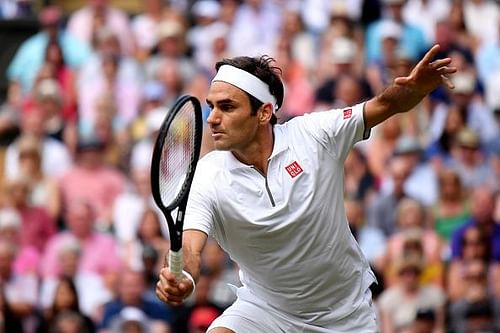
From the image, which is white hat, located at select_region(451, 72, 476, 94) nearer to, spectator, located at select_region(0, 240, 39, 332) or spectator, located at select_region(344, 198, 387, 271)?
spectator, located at select_region(344, 198, 387, 271)

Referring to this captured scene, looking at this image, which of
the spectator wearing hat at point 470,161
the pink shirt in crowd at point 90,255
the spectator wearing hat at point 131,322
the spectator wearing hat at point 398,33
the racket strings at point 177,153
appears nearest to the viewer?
the racket strings at point 177,153

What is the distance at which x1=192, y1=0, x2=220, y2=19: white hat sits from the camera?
15742 millimetres

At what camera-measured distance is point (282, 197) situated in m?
7.67

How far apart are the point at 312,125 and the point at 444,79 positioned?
742mm

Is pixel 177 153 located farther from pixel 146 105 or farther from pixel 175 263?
pixel 146 105

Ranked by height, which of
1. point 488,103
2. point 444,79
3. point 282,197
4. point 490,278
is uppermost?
point 444,79

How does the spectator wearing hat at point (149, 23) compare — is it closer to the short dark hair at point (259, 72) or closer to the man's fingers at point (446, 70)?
the short dark hair at point (259, 72)

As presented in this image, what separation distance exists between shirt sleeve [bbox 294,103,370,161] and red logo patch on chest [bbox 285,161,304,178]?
0.59 feet

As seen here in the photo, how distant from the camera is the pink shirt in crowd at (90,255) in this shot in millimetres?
12695

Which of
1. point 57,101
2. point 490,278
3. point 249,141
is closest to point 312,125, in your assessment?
point 249,141

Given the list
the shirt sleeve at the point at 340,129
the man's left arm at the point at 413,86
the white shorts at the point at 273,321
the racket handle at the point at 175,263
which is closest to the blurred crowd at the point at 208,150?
the white shorts at the point at 273,321

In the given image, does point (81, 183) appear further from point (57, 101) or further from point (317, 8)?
point (317, 8)

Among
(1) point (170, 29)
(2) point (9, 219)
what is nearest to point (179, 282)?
(2) point (9, 219)

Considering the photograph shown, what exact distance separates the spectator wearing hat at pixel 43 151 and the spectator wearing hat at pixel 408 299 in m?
3.68
